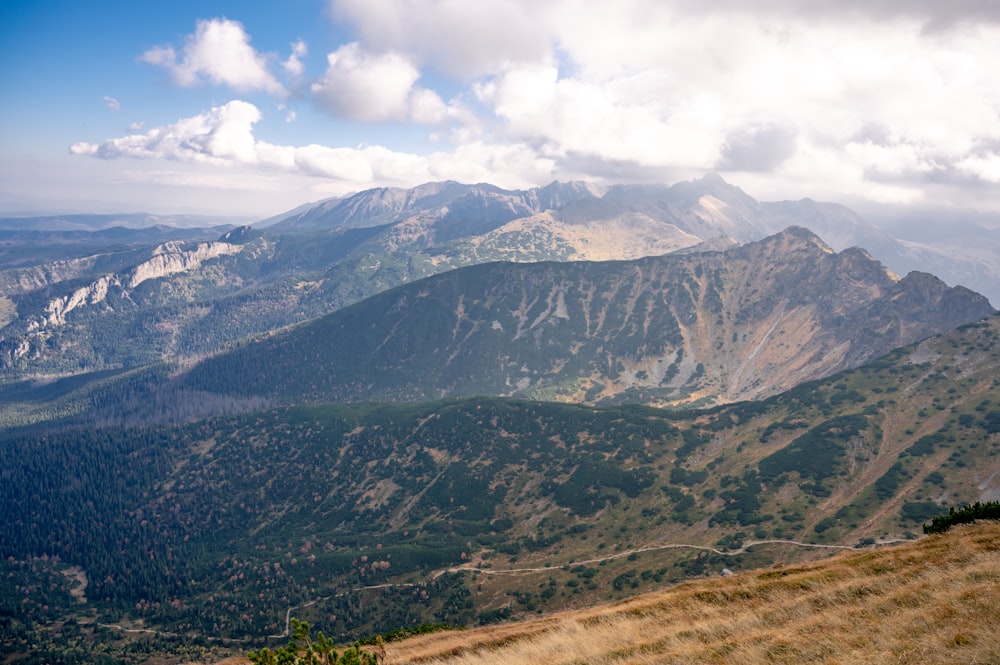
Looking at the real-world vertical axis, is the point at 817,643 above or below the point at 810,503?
above

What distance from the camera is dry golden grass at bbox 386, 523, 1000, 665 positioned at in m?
29.4

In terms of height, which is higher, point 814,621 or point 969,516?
point 814,621

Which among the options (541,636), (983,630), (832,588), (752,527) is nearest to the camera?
(983,630)

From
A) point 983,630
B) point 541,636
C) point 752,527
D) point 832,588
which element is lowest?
point 752,527

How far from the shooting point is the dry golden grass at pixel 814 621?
29.4 metres

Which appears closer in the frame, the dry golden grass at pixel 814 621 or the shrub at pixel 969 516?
the dry golden grass at pixel 814 621

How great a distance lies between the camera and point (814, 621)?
35.8 meters

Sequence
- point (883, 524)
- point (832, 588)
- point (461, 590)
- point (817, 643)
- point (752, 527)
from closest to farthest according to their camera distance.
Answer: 1. point (817, 643)
2. point (832, 588)
3. point (883, 524)
4. point (752, 527)
5. point (461, 590)

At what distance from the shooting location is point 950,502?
16438 cm

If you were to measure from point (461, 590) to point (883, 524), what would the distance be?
138999 millimetres

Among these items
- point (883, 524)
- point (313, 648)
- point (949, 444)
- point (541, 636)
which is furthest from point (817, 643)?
point (949, 444)

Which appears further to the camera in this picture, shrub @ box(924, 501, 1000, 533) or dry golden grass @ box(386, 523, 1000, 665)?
shrub @ box(924, 501, 1000, 533)

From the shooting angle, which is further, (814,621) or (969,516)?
(969,516)

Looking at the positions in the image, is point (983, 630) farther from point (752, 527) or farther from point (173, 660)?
point (173, 660)
